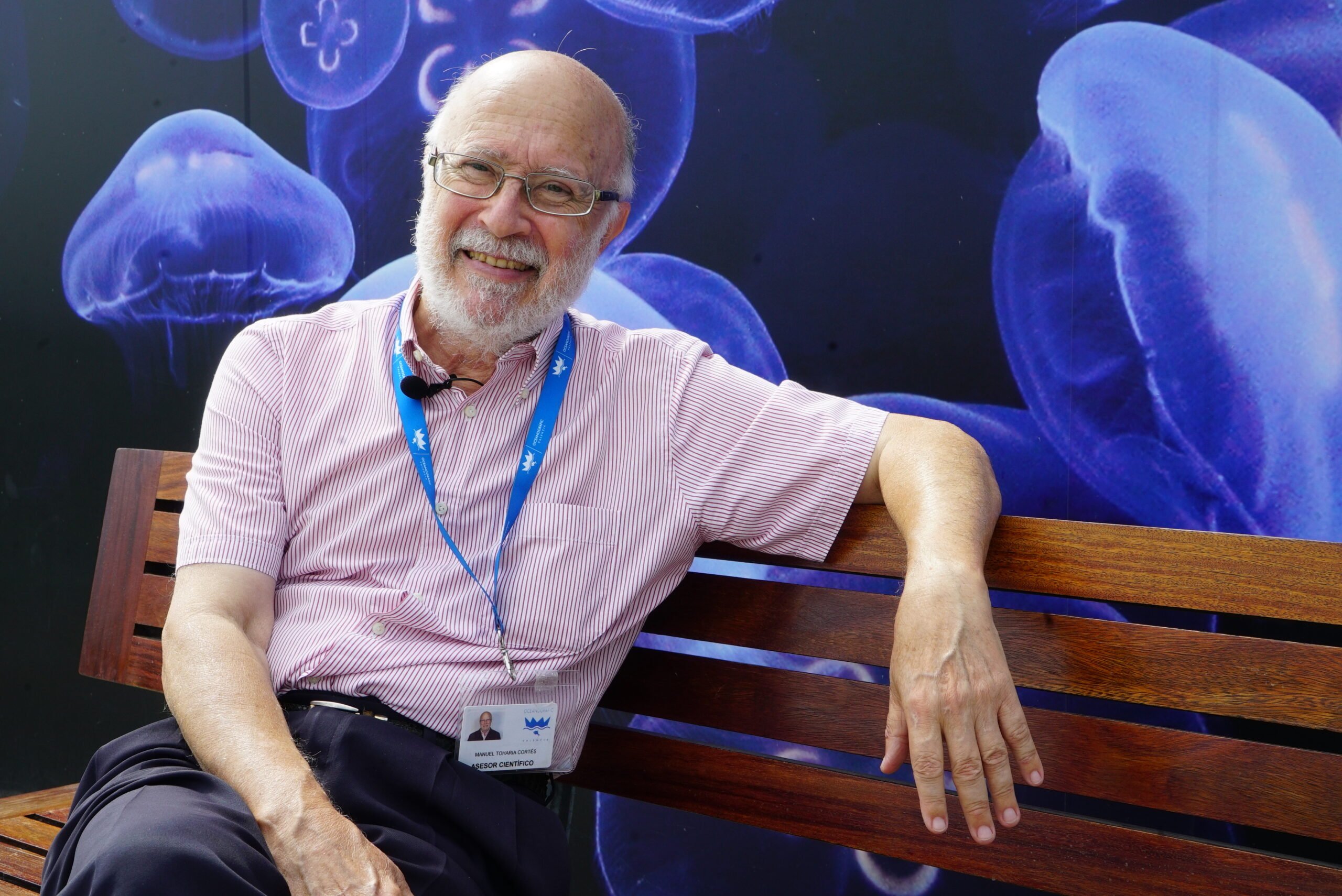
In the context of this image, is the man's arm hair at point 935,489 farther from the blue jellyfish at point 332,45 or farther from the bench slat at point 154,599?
the blue jellyfish at point 332,45

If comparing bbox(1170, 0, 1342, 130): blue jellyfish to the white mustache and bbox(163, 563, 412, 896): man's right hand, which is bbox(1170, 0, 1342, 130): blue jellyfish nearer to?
the white mustache

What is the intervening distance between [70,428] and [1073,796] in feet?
11.0

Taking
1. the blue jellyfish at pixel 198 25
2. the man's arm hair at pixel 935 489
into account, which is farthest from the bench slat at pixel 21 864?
the blue jellyfish at pixel 198 25

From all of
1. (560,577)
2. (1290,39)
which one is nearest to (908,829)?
(560,577)

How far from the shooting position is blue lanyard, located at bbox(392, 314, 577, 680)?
1653 mm

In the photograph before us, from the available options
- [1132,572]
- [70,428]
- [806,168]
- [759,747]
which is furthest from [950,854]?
[70,428]

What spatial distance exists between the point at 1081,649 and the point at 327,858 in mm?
1035

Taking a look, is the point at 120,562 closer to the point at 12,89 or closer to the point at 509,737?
the point at 509,737

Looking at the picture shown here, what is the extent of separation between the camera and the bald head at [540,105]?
1765mm

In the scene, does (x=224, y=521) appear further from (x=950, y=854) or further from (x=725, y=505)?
(x=950, y=854)

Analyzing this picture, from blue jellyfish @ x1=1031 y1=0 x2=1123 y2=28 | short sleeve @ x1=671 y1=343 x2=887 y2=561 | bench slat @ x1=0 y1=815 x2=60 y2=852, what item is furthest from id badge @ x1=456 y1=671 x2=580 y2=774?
blue jellyfish @ x1=1031 y1=0 x2=1123 y2=28

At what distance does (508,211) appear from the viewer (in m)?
1.74

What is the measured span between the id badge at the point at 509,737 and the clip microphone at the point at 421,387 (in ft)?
1.64

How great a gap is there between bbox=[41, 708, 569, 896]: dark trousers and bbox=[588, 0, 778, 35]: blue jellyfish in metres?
1.70
